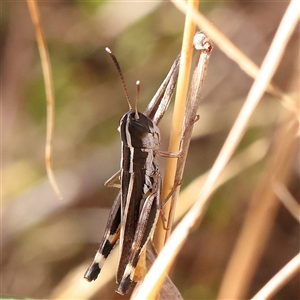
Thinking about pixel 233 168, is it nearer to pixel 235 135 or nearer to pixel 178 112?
pixel 178 112

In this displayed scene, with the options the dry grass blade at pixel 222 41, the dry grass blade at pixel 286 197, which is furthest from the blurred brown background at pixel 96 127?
the dry grass blade at pixel 222 41

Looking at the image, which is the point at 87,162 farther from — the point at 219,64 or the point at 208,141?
the point at 219,64

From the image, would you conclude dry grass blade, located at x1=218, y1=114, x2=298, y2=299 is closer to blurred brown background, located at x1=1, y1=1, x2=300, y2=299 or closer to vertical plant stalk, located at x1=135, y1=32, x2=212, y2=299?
vertical plant stalk, located at x1=135, y1=32, x2=212, y2=299

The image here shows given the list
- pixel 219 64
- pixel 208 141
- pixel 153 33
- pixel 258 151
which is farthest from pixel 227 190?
pixel 153 33

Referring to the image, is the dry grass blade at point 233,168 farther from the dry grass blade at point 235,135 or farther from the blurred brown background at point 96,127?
the dry grass blade at point 235,135

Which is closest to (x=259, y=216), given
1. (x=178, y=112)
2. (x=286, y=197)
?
(x=286, y=197)

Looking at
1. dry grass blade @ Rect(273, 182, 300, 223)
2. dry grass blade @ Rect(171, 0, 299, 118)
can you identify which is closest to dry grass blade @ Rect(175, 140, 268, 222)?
dry grass blade @ Rect(273, 182, 300, 223)

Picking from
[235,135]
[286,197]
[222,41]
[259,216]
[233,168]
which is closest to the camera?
[235,135]
